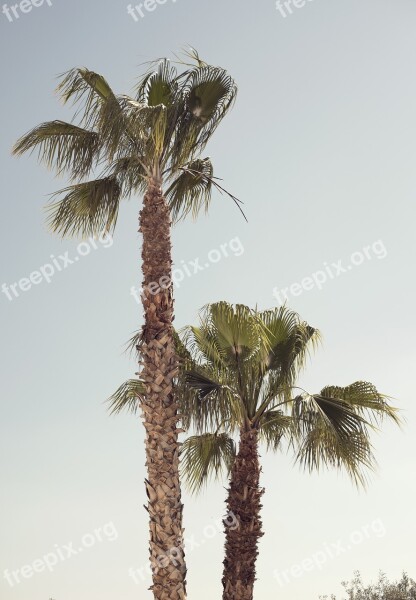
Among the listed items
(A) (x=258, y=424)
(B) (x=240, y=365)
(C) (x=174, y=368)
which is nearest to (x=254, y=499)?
(A) (x=258, y=424)

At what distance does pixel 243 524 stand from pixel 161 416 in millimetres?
3556

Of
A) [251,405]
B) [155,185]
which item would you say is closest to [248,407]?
[251,405]

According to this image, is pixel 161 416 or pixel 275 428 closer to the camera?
pixel 161 416

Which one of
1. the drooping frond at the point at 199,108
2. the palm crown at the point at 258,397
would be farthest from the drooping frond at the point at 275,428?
the drooping frond at the point at 199,108

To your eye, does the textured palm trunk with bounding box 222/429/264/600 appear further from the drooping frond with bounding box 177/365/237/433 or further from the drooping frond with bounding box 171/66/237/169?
the drooping frond with bounding box 171/66/237/169

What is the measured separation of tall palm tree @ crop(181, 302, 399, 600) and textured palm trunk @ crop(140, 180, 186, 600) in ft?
5.39

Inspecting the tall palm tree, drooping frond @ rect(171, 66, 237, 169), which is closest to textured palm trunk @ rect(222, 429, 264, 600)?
the tall palm tree

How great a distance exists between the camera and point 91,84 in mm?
13008

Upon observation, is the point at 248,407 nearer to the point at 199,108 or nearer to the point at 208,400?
the point at 208,400

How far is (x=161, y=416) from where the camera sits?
11430mm

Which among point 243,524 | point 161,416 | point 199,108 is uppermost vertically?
point 199,108

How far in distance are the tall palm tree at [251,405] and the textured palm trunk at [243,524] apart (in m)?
0.02

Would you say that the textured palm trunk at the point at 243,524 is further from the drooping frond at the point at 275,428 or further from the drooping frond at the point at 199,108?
the drooping frond at the point at 199,108

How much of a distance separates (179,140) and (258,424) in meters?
5.31
